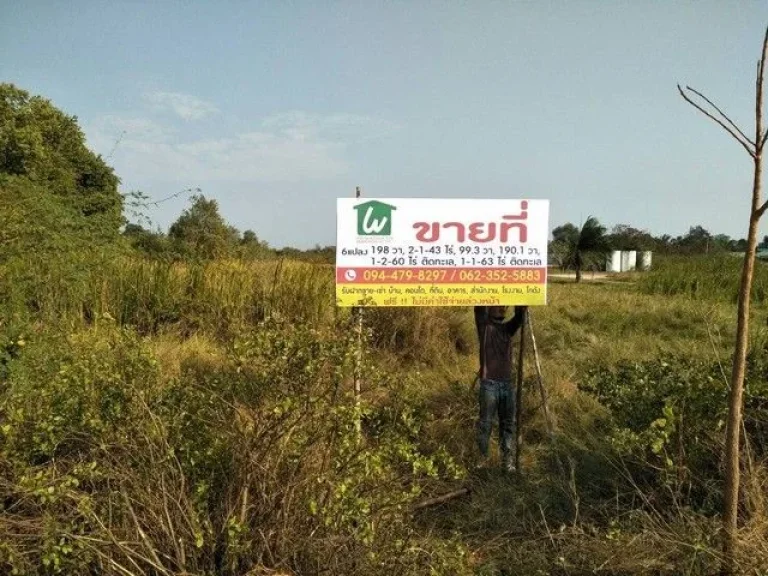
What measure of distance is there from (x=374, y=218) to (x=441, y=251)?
615 millimetres

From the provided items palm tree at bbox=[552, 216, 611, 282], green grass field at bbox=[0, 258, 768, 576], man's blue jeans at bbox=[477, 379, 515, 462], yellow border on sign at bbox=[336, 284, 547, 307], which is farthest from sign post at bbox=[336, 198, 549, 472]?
palm tree at bbox=[552, 216, 611, 282]

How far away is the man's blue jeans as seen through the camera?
4.81m

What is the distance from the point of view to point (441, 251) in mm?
4836

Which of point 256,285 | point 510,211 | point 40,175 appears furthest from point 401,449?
point 40,175

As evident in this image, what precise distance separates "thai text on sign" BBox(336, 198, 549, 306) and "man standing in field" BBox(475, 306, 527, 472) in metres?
0.22

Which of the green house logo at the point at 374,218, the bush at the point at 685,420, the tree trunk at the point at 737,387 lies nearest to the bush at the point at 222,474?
the tree trunk at the point at 737,387

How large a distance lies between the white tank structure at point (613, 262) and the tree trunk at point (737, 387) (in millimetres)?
25701

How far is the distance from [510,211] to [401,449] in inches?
102

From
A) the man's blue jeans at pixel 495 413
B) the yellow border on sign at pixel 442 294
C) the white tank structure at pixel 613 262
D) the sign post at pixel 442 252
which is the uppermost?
the white tank structure at pixel 613 262

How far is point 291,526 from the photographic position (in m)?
2.92

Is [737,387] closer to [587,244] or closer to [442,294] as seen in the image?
[442,294]

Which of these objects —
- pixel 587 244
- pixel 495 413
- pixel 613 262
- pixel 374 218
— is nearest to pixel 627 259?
pixel 613 262

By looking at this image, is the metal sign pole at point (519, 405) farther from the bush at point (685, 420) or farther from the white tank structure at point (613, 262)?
the white tank structure at point (613, 262)

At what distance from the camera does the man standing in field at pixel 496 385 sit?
15.8 ft
